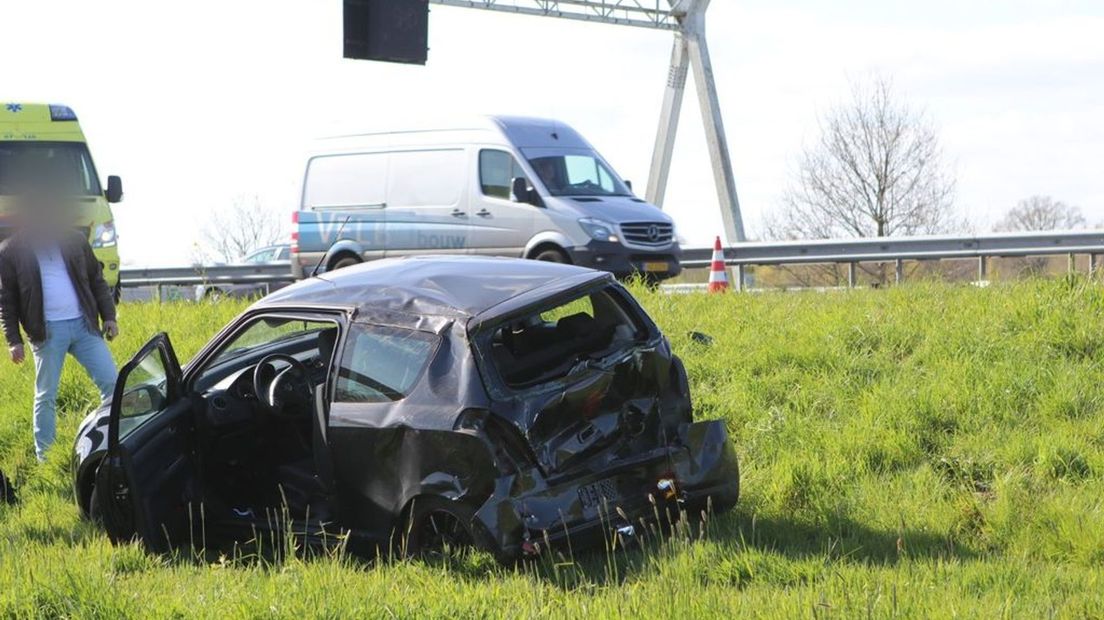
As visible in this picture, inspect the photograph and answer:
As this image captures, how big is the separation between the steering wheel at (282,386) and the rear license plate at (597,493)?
5.33 feet

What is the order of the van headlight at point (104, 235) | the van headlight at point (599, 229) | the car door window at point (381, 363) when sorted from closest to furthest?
the car door window at point (381, 363), the van headlight at point (599, 229), the van headlight at point (104, 235)

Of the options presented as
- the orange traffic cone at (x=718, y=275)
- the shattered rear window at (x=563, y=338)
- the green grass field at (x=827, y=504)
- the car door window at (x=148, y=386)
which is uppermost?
the orange traffic cone at (x=718, y=275)

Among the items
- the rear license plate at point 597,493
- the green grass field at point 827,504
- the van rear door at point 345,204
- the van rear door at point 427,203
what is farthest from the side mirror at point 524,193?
the rear license plate at point 597,493

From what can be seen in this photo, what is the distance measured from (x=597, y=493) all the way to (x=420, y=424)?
A: 0.85 m

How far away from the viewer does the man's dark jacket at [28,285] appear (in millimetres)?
9211

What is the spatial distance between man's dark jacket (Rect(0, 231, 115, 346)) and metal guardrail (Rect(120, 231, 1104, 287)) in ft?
23.3

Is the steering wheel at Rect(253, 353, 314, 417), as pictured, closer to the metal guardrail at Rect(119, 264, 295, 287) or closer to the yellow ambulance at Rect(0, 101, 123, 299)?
the yellow ambulance at Rect(0, 101, 123, 299)

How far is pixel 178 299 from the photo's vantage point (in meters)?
16.1

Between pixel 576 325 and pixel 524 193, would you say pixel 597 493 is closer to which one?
pixel 576 325

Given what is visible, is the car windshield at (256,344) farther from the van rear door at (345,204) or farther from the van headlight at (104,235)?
the van rear door at (345,204)

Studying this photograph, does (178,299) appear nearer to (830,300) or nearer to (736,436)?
(830,300)

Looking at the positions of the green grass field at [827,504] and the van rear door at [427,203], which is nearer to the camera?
the green grass field at [827,504]

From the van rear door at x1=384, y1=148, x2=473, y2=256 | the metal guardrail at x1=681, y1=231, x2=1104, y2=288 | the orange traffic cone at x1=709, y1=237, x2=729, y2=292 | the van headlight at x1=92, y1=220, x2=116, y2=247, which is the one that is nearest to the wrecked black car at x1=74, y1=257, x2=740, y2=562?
the orange traffic cone at x1=709, y1=237, x2=729, y2=292

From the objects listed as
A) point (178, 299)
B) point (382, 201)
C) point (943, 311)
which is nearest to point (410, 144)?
point (382, 201)
